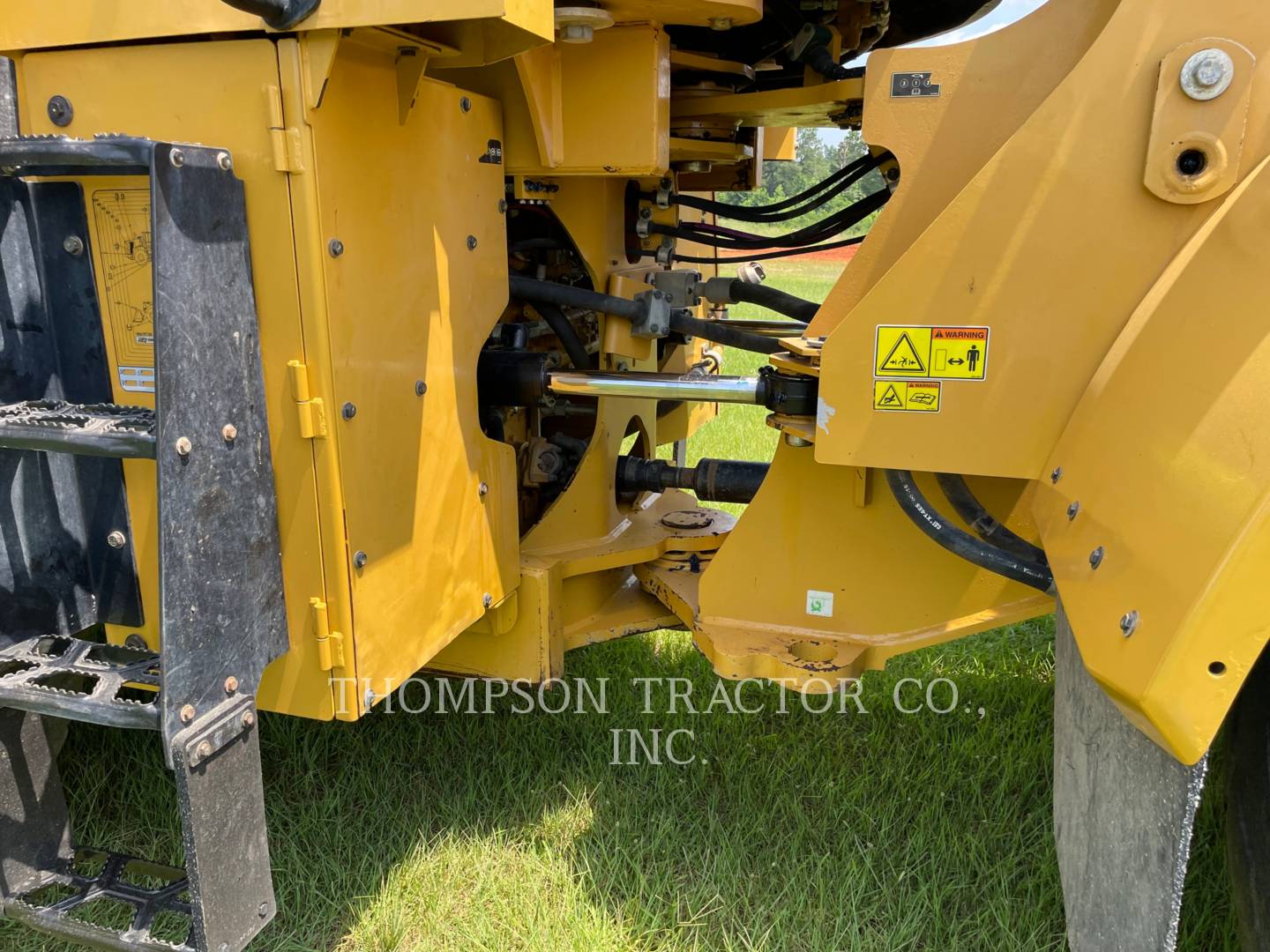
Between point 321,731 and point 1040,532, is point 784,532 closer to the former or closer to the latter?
point 1040,532

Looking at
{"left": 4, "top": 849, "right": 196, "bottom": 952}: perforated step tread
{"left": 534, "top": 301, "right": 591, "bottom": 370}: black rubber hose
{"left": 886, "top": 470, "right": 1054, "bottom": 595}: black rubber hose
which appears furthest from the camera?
{"left": 534, "top": 301, "right": 591, "bottom": 370}: black rubber hose

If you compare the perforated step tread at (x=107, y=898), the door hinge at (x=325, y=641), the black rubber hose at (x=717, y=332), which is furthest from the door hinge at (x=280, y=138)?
the black rubber hose at (x=717, y=332)

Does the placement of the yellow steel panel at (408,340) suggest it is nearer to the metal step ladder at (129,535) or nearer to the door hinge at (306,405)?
the door hinge at (306,405)

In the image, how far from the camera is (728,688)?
3029 millimetres

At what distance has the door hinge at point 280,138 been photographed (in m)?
1.42

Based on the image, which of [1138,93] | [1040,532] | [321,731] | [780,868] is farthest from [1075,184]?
[321,731]

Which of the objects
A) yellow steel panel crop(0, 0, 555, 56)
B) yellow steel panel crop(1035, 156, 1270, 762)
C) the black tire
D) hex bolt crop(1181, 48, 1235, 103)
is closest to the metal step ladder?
yellow steel panel crop(0, 0, 555, 56)

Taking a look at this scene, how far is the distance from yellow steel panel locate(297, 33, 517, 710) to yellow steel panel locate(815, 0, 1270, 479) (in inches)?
28.9

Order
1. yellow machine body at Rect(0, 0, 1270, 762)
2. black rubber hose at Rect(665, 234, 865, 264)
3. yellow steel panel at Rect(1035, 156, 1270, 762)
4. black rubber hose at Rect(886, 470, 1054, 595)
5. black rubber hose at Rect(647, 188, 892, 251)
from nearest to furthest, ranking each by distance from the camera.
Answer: yellow steel panel at Rect(1035, 156, 1270, 762)
yellow machine body at Rect(0, 0, 1270, 762)
black rubber hose at Rect(886, 470, 1054, 595)
black rubber hose at Rect(647, 188, 892, 251)
black rubber hose at Rect(665, 234, 865, 264)

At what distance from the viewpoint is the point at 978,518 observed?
1827 millimetres

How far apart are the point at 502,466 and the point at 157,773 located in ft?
4.39

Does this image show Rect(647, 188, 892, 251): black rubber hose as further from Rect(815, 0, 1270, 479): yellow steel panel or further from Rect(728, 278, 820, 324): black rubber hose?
Rect(815, 0, 1270, 479): yellow steel panel

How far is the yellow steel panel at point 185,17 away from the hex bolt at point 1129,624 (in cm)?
115

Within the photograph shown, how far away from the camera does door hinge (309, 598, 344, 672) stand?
1615mm
